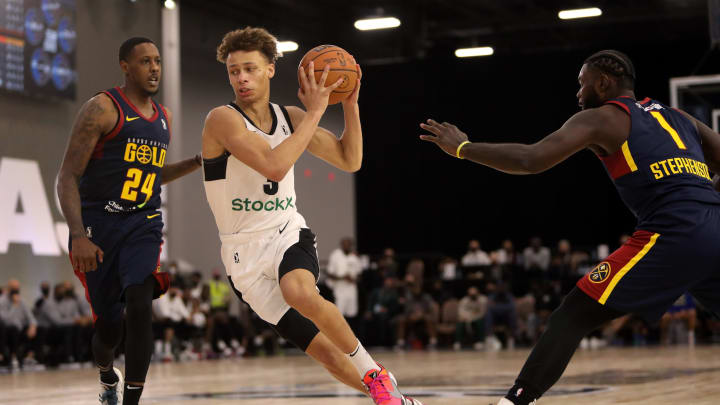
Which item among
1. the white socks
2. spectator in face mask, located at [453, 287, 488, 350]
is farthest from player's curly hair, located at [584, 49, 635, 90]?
spectator in face mask, located at [453, 287, 488, 350]

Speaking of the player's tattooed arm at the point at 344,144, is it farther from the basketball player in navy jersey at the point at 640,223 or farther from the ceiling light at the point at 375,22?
the ceiling light at the point at 375,22

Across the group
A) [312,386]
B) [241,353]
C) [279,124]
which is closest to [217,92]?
[241,353]

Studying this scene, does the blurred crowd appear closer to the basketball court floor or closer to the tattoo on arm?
the basketball court floor

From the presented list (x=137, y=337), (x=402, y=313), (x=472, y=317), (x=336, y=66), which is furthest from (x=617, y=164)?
(x=402, y=313)

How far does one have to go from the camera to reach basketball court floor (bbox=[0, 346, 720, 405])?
18.4 feet

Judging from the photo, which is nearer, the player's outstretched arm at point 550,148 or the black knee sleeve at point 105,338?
the player's outstretched arm at point 550,148

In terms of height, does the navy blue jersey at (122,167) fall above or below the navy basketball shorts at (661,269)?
above

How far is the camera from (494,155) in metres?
3.53

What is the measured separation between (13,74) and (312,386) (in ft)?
28.1

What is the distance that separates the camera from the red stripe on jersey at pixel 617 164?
11.6ft

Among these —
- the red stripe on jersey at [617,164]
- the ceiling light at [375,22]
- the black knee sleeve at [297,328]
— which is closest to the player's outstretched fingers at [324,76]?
the black knee sleeve at [297,328]

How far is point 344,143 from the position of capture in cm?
421

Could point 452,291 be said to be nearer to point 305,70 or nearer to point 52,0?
point 52,0

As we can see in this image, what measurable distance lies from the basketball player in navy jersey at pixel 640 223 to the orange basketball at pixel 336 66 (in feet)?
2.08
